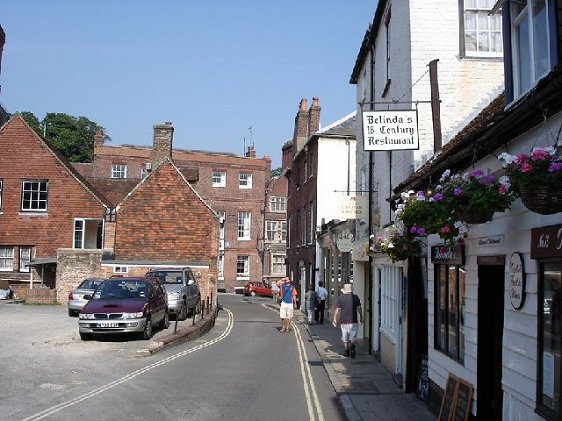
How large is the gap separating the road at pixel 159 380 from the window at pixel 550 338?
418 centimetres

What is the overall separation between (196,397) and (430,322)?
12.9 ft

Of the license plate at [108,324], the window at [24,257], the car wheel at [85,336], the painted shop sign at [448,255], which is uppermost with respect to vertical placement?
the painted shop sign at [448,255]

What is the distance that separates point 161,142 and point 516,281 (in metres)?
31.3

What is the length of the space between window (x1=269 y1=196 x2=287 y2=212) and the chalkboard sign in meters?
55.8

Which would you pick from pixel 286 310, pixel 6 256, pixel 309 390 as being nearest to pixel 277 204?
pixel 6 256

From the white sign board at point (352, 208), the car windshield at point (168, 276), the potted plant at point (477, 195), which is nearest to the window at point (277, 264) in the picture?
the car windshield at point (168, 276)

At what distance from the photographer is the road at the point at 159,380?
28.5ft

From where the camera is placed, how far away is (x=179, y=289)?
22344 mm

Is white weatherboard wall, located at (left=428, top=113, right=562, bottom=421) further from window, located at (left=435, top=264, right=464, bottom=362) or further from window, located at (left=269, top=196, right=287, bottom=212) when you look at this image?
window, located at (left=269, top=196, right=287, bottom=212)

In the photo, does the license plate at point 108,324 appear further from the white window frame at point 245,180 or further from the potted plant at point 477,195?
the white window frame at point 245,180

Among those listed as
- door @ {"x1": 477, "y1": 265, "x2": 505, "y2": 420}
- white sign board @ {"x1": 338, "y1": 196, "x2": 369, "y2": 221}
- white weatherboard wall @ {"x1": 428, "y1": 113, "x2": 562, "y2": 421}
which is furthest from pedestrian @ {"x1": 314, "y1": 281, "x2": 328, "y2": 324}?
door @ {"x1": 477, "y1": 265, "x2": 505, "y2": 420}

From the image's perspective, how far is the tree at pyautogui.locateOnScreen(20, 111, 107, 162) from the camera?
78.8m

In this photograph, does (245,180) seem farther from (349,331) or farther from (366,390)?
(366,390)

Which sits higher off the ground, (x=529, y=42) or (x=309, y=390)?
(x=529, y=42)
